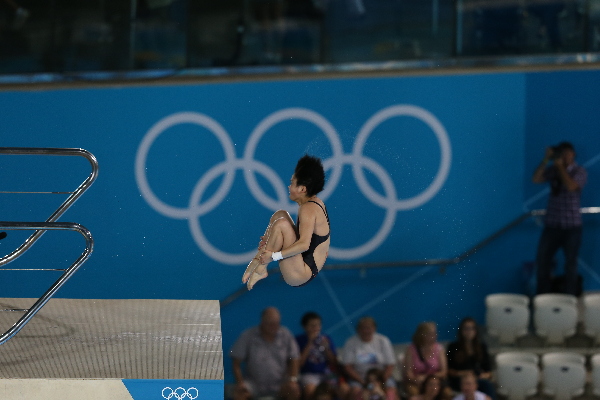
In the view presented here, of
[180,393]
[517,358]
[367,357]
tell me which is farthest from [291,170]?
[180,393]

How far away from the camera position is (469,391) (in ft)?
20.7

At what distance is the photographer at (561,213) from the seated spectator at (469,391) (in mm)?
1229

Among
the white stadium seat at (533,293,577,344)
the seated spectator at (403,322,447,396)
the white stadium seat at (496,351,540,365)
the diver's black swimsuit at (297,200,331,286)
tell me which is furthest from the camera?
the white stadium seat at (533,293,577,344)

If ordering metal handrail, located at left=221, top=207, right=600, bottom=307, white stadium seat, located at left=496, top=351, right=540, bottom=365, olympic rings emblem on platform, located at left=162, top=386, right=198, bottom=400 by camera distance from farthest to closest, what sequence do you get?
1. metal handrail, located at left=221, top=207, right=600, bottom=307
2. white stadium seat, located at left=496, top=351, right=540, bottom=365
3. olympic rings emblem on platform, located at left=162, top=386, right=198, bottom=400

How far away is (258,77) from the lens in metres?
6.91

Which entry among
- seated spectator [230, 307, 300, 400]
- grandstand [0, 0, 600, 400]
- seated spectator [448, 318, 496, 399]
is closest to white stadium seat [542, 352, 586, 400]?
grandstand [0, 0, 600, 400]

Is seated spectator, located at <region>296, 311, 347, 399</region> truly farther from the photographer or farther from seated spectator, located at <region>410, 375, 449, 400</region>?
the photographer

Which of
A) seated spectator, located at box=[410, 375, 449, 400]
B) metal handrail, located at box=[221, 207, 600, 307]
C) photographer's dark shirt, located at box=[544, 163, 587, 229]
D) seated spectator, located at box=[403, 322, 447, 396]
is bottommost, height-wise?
seated spectator, located at box=[410, 375, 449, 400]

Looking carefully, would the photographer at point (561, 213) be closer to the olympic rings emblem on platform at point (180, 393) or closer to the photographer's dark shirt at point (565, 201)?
the photographer's dark shirt at point (565, 201)

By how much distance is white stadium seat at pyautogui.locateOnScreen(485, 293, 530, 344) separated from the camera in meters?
6.85

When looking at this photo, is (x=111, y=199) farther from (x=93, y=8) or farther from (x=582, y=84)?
(x=582, y=84)

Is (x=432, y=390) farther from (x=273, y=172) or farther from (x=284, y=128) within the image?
(x=284, y=128)

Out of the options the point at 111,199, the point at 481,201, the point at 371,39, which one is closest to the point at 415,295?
the point at 481,201

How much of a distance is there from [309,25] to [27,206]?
3043mm
